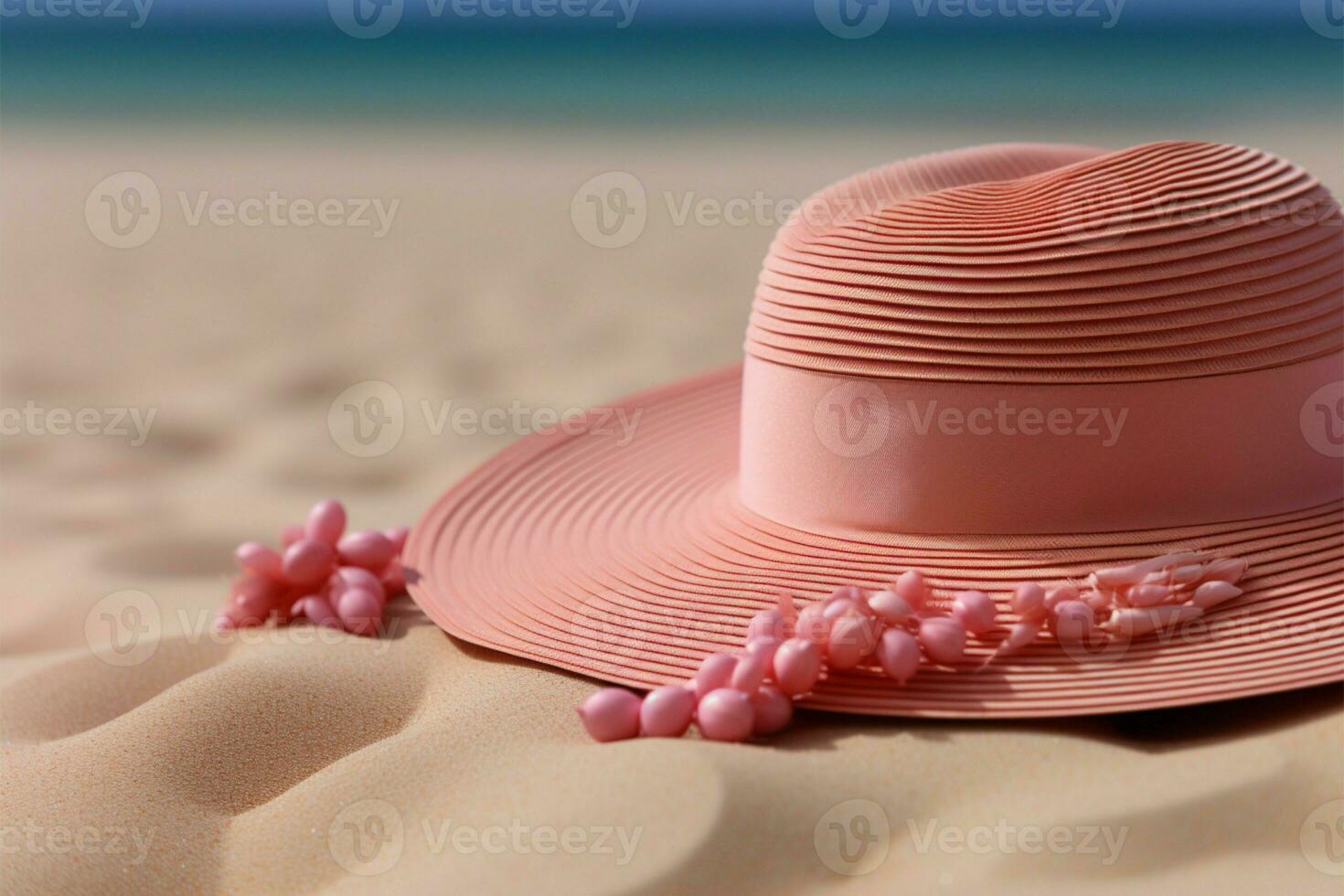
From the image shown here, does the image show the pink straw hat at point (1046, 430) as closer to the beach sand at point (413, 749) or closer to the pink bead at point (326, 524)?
the beach sand at point (413, 749)

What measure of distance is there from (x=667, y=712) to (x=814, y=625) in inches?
11.0

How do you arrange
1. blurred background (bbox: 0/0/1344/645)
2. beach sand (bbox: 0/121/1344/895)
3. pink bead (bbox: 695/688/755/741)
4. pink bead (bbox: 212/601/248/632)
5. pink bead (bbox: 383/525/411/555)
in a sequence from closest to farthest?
1. beach sand (bbox: 0/121/1344/895)
2. pink bead (bbox: 695/688/755/741)
3. pink bead (bbox: 212/601/248/632)
4. pink bead (bbox: 383/525/411/555)
5. blurred background (bbox: 0/0/1344/645)

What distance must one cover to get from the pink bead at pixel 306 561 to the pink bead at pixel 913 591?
1.39m

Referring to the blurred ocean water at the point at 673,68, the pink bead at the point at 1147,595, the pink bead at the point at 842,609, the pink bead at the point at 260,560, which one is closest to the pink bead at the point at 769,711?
the pink bead at the point at 842,609

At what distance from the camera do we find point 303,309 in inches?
295

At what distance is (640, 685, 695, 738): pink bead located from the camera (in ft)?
7.80

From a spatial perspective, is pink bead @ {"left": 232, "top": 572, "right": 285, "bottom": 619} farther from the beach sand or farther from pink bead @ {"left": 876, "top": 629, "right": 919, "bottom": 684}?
pink bead @ {"left": 876, "top": 629, "right": 919, "bottom": 684}

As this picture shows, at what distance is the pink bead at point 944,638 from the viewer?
2373 millimetres

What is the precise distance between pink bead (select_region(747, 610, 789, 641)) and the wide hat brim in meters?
0.07

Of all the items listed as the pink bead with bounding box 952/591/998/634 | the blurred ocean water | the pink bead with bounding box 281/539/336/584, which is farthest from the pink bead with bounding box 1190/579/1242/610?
the blurred ocean water

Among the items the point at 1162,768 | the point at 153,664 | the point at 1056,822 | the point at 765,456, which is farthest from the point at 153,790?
the point at 1162,768

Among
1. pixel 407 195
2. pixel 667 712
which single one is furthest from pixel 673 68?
pixel 667 712

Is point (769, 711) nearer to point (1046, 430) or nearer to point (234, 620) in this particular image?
point (1046, 430)

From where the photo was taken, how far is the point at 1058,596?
7.98ft
